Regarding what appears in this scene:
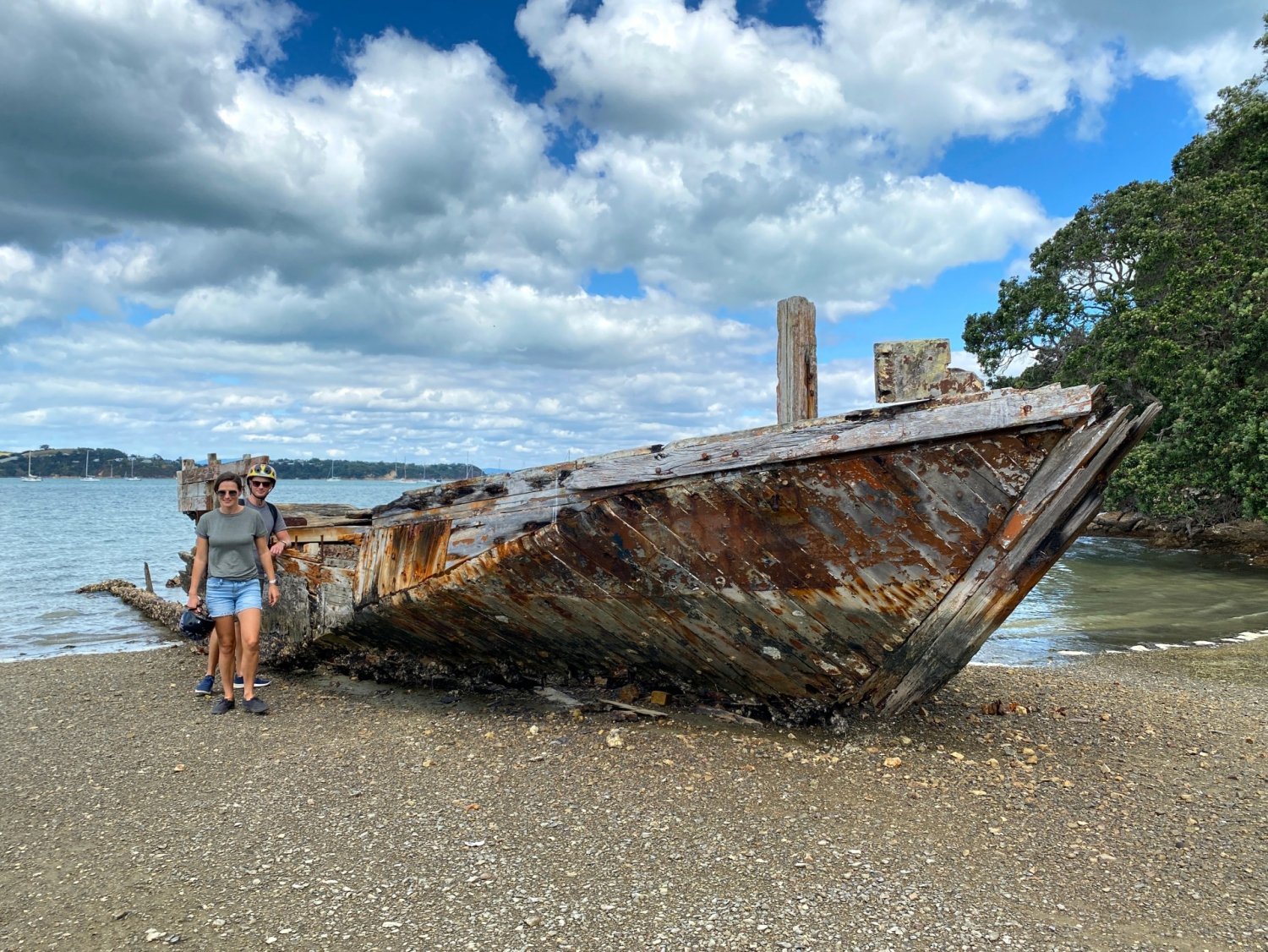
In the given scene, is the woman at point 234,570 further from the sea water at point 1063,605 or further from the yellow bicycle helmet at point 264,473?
the sea water at point 1063,605

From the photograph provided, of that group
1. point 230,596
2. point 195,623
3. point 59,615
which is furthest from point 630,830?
point 59,615

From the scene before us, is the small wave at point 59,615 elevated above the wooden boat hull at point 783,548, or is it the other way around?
the wooden boat hull at point 783,548

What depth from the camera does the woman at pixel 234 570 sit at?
18.3ft

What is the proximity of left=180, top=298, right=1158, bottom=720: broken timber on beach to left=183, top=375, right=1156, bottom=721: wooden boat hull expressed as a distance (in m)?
0.01

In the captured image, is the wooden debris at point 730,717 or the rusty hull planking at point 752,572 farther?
the wooden debris at point 730,717

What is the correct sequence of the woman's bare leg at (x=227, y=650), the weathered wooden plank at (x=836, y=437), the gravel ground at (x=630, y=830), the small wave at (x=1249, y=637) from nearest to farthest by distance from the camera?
the gravel ground at (x=630, y=830) → the weathered wooden plank at (x=836, y=437) → the woman's bare leg at (x=227, y=650) → the small wave at (x=1249, y=637)

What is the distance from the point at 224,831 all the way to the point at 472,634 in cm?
230

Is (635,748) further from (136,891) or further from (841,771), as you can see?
(136,891)

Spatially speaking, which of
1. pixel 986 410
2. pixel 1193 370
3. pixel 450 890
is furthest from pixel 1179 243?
pixel 450 890

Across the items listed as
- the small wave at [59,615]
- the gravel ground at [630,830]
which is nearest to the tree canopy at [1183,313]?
the gravel ground at [630,830]

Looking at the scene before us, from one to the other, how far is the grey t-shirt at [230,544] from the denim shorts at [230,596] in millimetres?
38

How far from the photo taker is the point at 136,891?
326cm

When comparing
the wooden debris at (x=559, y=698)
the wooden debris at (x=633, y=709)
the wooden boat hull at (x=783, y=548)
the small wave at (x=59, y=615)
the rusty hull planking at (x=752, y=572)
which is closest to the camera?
the wooden boat hull at (x=783, y=548)

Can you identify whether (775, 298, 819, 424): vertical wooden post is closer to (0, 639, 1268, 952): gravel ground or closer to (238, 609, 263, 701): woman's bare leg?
(0, 639, 1268, 952): gravel ground
